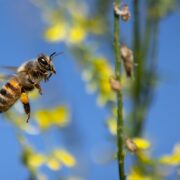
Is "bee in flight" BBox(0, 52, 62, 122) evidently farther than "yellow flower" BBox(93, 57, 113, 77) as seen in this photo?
No

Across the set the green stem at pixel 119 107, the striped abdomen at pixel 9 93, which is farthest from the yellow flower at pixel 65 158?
the green stem at pixel 119 107

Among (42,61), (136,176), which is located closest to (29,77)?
(42,61)

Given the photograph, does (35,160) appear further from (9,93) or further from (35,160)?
(9,93)

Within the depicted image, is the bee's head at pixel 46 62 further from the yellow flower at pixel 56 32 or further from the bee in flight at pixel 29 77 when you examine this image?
the yellow flower at pixel 56 32

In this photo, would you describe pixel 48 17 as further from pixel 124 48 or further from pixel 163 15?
pixel 124 48

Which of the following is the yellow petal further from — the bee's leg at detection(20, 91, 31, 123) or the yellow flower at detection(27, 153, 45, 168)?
the bee's leg at detection(20, 91, 31, 123)

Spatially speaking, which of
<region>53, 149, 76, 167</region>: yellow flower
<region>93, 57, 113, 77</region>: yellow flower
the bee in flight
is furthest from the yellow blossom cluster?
<region>93, 57, 113, 77</region>: yellow flower
